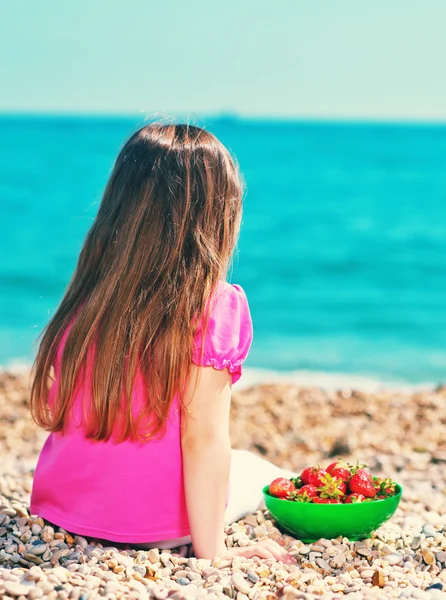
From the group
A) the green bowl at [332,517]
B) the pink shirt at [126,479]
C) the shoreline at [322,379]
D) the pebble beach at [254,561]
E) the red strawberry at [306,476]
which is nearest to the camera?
the pebble beach at [254,561]

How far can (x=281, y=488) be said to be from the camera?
3.43 meters

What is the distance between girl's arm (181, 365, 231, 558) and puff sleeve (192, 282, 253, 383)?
39mm

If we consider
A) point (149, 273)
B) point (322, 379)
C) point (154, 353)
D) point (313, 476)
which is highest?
point (149, 273)

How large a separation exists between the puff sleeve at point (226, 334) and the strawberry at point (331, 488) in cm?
64

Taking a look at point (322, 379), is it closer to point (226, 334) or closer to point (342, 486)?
point (342, 486)

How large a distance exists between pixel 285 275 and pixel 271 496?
14.0 meters

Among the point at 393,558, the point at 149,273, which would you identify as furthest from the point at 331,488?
the point at 149,273

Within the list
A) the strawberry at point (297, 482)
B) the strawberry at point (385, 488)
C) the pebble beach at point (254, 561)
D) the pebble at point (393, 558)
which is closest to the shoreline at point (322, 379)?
the pebble beach at point (254, 561)

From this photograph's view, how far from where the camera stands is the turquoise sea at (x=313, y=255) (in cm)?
1133

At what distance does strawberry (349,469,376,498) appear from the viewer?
131 inches

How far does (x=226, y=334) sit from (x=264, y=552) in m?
0.80

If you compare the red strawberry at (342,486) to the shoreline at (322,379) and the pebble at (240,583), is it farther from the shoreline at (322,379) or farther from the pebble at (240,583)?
the shoreline at (322,379)

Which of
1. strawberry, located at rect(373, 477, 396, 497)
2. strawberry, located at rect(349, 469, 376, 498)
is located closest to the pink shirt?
strawberry, located at rect(349, 469, 376, 498)

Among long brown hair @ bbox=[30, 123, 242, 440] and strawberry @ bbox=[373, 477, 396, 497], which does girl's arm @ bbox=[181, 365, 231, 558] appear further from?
strawberry @ bbox=[373, 477, 396, 497]
